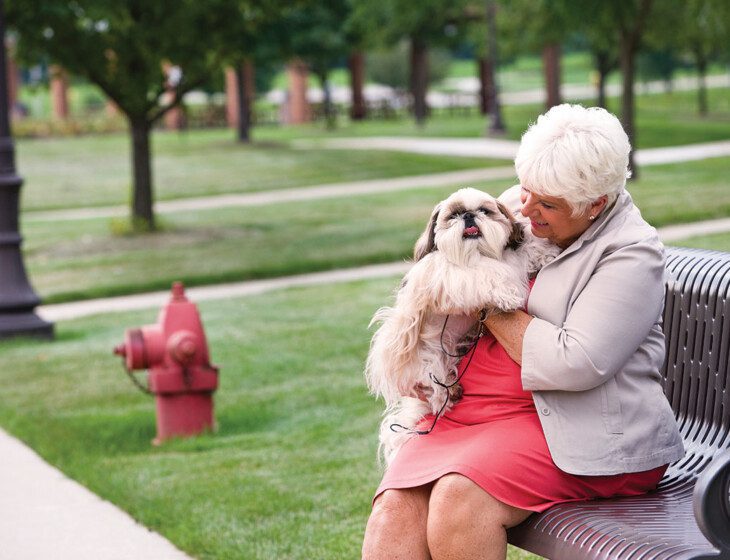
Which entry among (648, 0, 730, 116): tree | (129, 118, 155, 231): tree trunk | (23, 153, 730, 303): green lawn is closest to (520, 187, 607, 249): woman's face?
(23, 153, 730, 303): green lawn

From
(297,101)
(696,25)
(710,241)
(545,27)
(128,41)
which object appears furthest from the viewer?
(297,101)

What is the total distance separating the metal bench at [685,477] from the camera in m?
3.07

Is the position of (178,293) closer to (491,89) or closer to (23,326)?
(23,326)

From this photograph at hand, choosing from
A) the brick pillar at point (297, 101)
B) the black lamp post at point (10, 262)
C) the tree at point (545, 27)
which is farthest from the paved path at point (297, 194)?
the brick pillar at point (297, 101)

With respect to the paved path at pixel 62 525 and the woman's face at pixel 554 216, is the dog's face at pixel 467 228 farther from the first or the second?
the paved path at pixel 62 525

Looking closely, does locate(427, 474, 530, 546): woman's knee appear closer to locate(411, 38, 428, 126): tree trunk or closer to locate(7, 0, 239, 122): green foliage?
locate(7, 0, 239, 122): green foliage

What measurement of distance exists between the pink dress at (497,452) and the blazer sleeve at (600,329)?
5.4 inches

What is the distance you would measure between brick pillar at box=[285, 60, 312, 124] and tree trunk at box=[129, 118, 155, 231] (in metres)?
29.1

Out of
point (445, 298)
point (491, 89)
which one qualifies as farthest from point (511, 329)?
point (491, 89)

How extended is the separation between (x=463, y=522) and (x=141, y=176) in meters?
13.8

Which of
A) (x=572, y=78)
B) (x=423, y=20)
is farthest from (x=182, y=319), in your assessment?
(x=572, y=78)

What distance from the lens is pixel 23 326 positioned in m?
10.0

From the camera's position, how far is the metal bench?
3068mm

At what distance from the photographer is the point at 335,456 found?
20.2 ft
